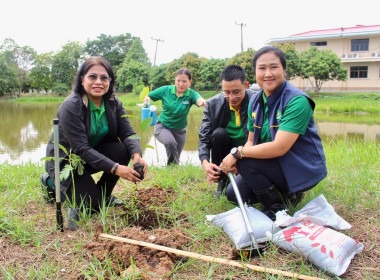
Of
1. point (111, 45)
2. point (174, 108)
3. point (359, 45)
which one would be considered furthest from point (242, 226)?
point (111, 45)

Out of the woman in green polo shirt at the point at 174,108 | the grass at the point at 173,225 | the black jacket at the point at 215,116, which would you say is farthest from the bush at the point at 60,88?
the black jacket at the point at 215,116

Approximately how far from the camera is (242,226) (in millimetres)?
1680

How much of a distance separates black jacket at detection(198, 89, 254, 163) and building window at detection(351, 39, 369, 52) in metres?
23.4

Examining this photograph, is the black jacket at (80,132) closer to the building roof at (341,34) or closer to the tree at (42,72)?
the building roof at (341,34)

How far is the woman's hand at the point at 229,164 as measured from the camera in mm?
1993

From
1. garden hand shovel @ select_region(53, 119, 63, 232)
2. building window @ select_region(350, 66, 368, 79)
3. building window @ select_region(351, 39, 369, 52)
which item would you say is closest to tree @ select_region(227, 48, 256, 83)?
building window @ select_region(350, 66, 368, 79)

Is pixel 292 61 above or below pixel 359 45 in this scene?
below

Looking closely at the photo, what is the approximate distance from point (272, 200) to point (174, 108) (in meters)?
2.20

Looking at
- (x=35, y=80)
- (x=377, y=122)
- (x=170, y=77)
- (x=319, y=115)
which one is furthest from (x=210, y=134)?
(x=35, y=80)

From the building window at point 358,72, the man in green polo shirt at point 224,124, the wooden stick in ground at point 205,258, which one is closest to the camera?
the wooden stick in ground at point 205,258

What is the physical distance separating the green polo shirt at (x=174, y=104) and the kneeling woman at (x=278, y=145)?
6.29ft

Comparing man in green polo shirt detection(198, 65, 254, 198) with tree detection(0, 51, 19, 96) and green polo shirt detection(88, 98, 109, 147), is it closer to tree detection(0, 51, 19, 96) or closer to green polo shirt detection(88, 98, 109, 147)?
green polo shirt detection(88, 98, 109, 147)

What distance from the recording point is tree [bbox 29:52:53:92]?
28672 mm

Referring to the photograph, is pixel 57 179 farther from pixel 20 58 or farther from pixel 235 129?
pixel 20 58
